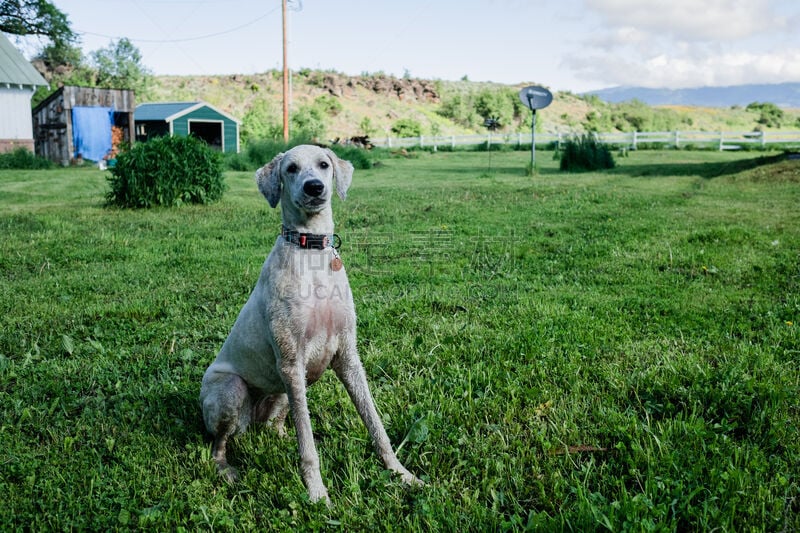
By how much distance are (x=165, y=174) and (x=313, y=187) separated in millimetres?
9464

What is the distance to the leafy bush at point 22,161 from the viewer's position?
22312 mm

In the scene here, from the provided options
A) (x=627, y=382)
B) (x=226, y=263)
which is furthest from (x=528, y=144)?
(x=627, y=382)

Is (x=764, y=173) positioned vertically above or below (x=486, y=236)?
above

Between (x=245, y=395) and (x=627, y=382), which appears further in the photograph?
(x=627, y=382)

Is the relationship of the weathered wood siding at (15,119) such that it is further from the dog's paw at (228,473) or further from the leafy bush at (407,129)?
the leafy bush at (407,129)

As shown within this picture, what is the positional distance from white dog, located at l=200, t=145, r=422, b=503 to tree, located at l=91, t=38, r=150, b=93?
149ft

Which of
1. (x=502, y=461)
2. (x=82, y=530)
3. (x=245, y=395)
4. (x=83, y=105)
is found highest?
(x=83, y=105)

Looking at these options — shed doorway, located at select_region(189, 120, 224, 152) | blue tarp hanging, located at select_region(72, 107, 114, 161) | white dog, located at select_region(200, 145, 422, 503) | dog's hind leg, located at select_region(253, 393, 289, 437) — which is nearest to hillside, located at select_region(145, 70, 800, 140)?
shed doorway, located at select_region(189, 120, 224, 152)

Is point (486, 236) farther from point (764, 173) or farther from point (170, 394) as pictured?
point (764, 173)

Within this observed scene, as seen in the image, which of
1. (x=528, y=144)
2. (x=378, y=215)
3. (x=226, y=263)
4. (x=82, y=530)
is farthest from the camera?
(x=528, y=144)

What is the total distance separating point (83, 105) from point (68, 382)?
25124 millimetres

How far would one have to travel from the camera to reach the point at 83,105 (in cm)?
2508

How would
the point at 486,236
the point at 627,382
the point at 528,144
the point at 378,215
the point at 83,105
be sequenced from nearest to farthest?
1. the point at 627,382
2. the point at 486,236
3. the point at 378,215
4. the point at 83,105
5. the point at 528,144

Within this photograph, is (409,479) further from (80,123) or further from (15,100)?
(15,100)
